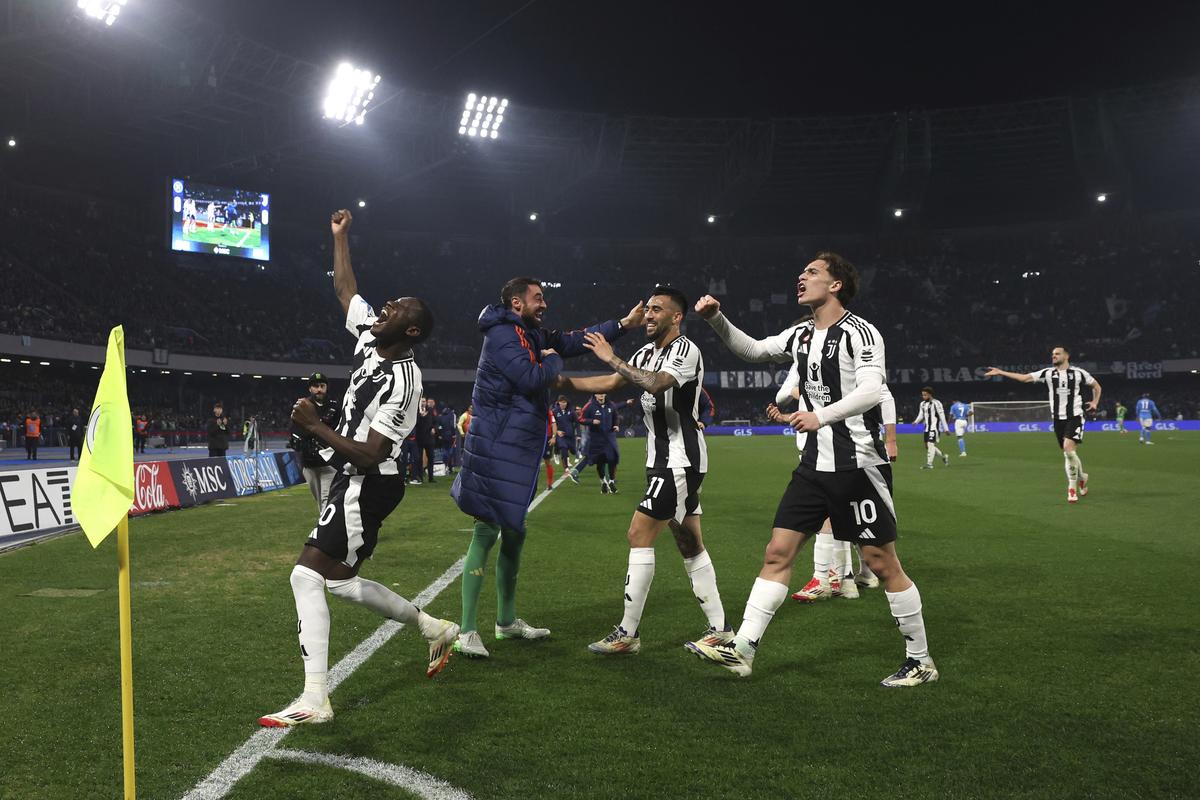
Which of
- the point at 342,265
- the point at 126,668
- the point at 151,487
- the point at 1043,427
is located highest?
the point at 342,265

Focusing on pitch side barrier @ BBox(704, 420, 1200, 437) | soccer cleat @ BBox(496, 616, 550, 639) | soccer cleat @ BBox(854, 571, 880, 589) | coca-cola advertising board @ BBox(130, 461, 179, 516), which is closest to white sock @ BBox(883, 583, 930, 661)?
soccer cleat @ BBox(496, 616, 550, 639)

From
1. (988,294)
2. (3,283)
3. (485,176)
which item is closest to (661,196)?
(485,176)

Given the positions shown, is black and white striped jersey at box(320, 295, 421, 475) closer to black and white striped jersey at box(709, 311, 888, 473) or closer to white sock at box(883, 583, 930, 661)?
black and white striped jersey at box(709, 311, 888, 473)

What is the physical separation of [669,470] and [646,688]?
132 centimetres

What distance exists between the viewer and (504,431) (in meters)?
5.04

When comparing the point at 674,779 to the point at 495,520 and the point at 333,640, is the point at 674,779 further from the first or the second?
the point at 333,640

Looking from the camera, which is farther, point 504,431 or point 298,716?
point 504,431

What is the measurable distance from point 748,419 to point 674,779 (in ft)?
193

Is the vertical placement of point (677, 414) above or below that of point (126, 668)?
above

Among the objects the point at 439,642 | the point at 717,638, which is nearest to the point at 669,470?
the point at 717,638

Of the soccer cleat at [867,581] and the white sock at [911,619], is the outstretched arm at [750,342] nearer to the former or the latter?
the white sock at [911,619]

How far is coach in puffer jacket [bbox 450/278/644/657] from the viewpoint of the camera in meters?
4.96

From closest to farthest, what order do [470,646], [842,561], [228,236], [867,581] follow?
[470,646] → [842,561] → [867,581] → [228,236]

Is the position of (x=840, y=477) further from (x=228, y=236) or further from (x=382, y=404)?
(x=228, y=236)
